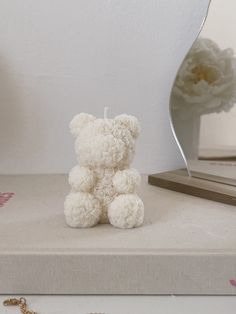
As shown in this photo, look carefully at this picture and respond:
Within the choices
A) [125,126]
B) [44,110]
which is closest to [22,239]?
[125,126]

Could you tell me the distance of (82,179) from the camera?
539mm

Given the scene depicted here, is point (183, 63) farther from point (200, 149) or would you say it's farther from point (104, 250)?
point (104, 250)

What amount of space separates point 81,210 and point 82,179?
0.04 meters

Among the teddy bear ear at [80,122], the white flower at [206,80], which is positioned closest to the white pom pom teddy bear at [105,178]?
the teddy bear ear at [80,122]

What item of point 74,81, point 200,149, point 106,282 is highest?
point 74,81

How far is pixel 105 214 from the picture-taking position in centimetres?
56

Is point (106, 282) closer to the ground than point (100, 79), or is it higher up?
closer to the ground

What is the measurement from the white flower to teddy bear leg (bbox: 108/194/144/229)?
279mm

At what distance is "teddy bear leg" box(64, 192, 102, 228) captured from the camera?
530 millimetres

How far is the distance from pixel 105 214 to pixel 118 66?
0.36 meters
